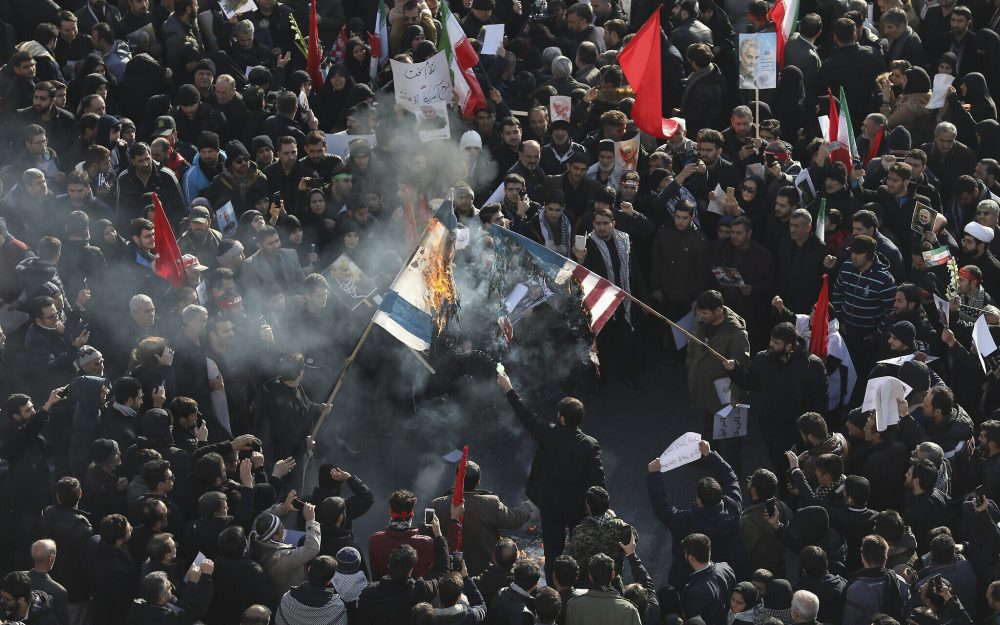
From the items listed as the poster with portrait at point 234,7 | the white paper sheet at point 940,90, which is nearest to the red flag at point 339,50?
the poster with portrait at point 234,7

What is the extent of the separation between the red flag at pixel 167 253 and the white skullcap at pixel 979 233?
20.6 feet

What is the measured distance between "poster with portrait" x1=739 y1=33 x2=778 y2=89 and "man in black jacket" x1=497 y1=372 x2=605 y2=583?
555 centimetres

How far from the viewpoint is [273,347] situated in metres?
13.6

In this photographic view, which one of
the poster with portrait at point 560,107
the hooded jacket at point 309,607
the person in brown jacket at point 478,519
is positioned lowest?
the poster with portrait at point 560,107

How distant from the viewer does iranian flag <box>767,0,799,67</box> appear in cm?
1766

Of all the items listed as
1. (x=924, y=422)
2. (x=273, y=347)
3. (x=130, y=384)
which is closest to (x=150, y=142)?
(x=273, y=347)

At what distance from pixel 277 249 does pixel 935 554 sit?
6.02 meters

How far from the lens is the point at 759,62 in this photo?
1669 cm

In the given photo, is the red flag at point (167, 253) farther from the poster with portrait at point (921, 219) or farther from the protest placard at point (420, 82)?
the poster with portrait at point (921, 219)

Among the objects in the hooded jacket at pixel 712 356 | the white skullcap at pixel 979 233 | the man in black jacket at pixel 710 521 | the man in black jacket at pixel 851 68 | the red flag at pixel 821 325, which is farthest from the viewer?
the man in black jacket at pixel 851 68

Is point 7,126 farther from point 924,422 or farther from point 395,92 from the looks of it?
point 924,422

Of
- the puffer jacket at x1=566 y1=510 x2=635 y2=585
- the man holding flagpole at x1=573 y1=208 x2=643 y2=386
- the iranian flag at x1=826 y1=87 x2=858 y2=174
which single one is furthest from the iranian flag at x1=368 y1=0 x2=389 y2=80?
the puffer jacket at x1=566 y1=510 x2=635 y2=585

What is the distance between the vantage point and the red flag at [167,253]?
45.2 ft

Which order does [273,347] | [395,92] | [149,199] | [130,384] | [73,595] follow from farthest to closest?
[395,92] → [149,199] → [273,347] → [130,384] → [73,595]
